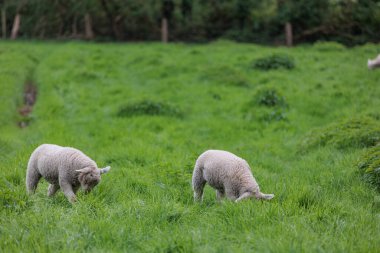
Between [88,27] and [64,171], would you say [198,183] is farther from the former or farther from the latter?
[88,27]

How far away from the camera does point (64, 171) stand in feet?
19.7

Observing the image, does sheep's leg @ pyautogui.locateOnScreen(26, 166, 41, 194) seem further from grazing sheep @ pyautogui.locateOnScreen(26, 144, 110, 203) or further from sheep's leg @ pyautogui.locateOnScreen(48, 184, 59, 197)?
sheep's leg @ pyautogui.locateOnScreen(48, 184, 59, 197)

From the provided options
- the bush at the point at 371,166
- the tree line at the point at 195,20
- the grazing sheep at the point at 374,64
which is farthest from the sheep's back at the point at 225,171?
the tree line at the point at 195,20

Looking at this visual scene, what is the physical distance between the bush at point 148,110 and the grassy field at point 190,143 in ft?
0.15

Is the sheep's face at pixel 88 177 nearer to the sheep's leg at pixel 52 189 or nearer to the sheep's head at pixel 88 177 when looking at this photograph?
the sheep's head at pixel 88 177

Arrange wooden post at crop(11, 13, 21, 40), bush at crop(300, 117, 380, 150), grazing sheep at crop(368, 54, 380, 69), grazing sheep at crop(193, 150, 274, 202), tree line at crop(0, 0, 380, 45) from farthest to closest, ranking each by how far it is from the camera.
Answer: wooden post at crop(11, 13, 21, 40), tree line at crop(0, 0, 380, 45), grazing sheep at crop(368, 54, 380, 69), bush at crop(300, 117, 380, 150), grazing sheep at crop(193, 150, 274, 202)

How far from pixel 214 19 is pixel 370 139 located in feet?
86.8

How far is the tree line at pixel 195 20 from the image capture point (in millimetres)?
28797

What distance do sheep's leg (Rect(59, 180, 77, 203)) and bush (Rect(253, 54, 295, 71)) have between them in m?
13.3

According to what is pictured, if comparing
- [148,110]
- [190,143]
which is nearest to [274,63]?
[148,110]

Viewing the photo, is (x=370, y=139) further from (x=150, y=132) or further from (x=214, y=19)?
(x=214, y=19)

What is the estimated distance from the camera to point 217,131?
38.6 ft

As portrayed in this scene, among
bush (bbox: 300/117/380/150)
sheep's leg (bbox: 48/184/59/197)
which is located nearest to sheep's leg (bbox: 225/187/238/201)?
sheep's leg (bbox: 48/184/59/197)

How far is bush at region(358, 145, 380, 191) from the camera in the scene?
22.1 ft
